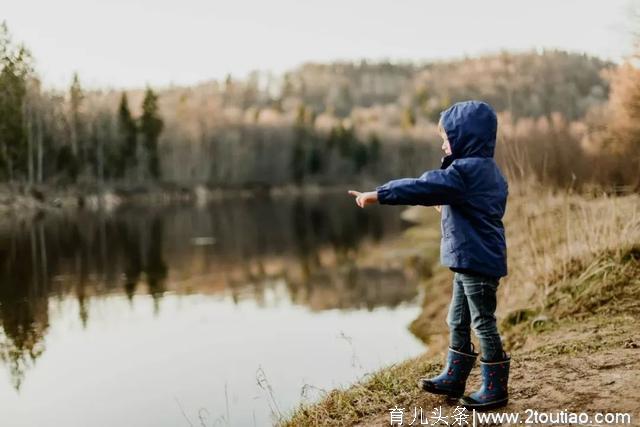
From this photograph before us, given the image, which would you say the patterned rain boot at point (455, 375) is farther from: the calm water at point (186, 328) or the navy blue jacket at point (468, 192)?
the calm water at point (186, 328)

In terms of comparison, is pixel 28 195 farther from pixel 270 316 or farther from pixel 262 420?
pixel 262 420

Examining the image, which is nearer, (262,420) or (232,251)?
(262,420)

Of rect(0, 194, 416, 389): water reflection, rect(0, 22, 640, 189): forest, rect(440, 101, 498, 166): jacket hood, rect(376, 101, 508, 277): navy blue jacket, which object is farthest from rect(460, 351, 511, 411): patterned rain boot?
rect(0, 194, 416, 389): water reflection

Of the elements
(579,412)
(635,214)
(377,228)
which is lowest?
(377,228)

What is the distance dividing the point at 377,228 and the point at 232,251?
1009cm

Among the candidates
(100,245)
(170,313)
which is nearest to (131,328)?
(170,313)

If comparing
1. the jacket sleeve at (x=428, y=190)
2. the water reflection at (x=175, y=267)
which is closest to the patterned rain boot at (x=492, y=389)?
the jacket sleeve at (x=428, y=190)

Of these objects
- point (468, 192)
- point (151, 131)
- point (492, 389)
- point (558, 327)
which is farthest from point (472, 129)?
point (151, 131)

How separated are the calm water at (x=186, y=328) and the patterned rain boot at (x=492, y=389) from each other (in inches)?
85.3

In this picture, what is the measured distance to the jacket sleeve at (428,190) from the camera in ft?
12.6

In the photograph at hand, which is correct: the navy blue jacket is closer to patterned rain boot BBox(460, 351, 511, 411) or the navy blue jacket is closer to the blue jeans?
the blue jeans

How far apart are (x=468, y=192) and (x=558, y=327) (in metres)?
3.46

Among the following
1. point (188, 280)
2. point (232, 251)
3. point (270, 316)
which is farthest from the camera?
point (232, 251)

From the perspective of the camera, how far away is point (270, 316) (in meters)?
13.5
